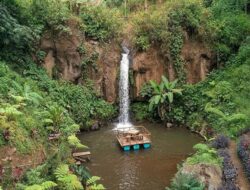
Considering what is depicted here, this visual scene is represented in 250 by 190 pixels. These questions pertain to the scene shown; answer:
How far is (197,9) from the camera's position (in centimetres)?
2475

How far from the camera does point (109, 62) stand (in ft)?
79.5

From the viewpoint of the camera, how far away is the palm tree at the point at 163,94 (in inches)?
882

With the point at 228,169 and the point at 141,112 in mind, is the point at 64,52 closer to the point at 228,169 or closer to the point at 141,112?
the point at 141,112

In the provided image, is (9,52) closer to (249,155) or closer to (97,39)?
(97,39)

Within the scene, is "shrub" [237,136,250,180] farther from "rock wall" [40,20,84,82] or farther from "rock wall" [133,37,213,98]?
"rock wall" [40,20,84,82]

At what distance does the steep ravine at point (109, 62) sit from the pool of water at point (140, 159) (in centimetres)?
342

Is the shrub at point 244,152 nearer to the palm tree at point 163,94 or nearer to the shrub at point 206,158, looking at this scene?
the shrub at point 206,158

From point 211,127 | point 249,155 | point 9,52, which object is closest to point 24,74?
point 9,52

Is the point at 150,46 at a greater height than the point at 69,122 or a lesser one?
greater

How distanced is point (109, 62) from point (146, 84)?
2638 mm

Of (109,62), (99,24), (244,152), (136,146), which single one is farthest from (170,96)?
(244,152)

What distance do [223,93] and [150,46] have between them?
558cm

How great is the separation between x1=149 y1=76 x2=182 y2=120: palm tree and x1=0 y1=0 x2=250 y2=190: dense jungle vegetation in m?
0.06

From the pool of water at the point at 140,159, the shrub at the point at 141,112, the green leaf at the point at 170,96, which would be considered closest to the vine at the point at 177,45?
the green leaf at the point at 170,96
